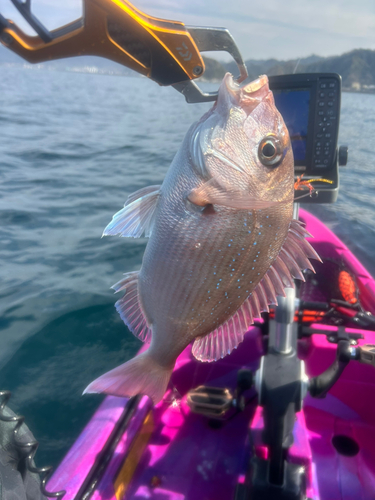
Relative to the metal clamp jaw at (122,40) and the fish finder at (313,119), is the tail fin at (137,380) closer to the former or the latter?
the metal clamp jaw at (122,40)

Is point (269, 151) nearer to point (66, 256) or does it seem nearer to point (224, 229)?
point (224, 229)

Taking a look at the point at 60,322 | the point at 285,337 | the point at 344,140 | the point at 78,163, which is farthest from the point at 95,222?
the point at 344,140

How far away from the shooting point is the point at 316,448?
2605mm

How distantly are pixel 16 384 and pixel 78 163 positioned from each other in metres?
8.39

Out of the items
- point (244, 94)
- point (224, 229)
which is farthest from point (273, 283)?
point (244, 94)

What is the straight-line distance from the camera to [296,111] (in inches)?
102

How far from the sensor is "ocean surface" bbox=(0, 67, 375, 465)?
320 cm

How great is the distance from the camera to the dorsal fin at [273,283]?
56.3 inches

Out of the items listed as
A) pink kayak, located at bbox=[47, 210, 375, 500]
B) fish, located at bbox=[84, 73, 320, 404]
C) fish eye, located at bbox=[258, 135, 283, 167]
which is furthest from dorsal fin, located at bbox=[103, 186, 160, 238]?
pink kayak, located at bbox=[47, 210, 375, 500]

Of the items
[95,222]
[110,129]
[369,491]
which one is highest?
[110,129]

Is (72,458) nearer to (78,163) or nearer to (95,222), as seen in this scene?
(95,222)

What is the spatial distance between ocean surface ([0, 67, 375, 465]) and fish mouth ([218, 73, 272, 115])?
2846 millimetres

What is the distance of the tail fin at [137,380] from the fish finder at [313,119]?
5.30 ft

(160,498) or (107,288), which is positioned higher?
(107,288)
